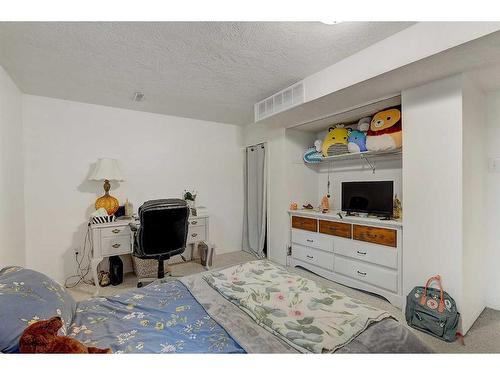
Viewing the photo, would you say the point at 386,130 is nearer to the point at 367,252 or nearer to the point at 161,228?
the point at 367,252

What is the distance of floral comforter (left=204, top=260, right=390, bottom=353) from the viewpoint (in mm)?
974

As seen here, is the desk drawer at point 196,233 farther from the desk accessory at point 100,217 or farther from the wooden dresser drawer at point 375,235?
the wooden dresser drawer at point 375,235

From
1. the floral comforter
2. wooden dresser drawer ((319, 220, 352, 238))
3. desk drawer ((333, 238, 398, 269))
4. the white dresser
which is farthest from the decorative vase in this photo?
desk drawer ((333, 238, 398, 269))

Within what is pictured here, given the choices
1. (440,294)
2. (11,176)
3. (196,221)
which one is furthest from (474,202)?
(11,176)

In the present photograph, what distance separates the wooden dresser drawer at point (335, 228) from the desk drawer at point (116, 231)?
235 cm

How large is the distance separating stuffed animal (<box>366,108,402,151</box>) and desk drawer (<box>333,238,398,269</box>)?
1038mm

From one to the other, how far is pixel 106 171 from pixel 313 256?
2.81 metres

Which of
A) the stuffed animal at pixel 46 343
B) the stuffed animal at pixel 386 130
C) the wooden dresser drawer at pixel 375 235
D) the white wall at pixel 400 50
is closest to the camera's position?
the stuffed animal at pixel 46 343

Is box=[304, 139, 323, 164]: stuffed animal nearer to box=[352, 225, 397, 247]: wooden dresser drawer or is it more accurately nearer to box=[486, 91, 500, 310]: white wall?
box=[352, 225, 397, 247]: wooden dresser drawer

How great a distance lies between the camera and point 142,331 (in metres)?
1.06

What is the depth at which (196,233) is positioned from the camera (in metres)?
3.21

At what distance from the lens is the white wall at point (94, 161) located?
2.73 metres

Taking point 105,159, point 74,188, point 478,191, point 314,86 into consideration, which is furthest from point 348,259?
point 74,188

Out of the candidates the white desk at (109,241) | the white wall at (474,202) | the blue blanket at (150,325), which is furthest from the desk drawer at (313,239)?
the white desk at (109,241)
